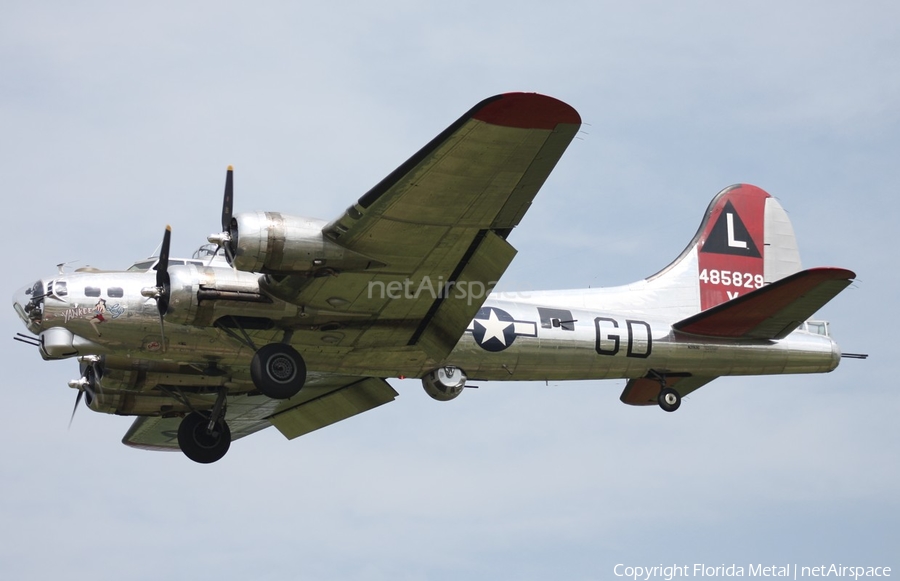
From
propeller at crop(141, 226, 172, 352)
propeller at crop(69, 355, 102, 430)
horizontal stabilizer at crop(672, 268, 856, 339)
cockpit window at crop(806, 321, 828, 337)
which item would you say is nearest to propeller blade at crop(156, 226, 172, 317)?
propeller at crop(141, 226, 172, 352)

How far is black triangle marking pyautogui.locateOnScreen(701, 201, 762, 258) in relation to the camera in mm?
20500

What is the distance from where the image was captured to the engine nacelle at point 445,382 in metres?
17.2

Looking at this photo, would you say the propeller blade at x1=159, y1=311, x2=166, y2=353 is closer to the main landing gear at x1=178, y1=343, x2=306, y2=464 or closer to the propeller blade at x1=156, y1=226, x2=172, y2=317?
the propeller blade at x1=156, y1=226, x2=172, y2=317

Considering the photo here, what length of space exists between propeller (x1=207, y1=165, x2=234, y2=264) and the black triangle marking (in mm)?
8606

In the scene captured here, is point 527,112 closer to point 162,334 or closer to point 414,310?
point 414,310

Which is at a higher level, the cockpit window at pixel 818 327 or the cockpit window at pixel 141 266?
the cockpit window at pixel 141 266

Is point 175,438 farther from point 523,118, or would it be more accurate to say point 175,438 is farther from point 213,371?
point 523,118

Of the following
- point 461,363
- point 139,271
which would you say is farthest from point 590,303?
point 139,271

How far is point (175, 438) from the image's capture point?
20.8 metres

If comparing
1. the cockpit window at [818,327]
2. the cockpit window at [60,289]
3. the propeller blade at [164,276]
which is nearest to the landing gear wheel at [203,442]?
the propeller blade at [164,276]

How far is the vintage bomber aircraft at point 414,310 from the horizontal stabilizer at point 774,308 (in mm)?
30

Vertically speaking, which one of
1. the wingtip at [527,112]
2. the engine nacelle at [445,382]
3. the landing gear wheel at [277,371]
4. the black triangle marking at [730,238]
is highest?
the wingtip at [527,112]

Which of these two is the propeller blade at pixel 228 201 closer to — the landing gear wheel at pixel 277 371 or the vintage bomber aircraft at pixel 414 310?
the vintage bomber aircraft at pixel 414 310

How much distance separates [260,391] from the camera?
1565 centimetres
